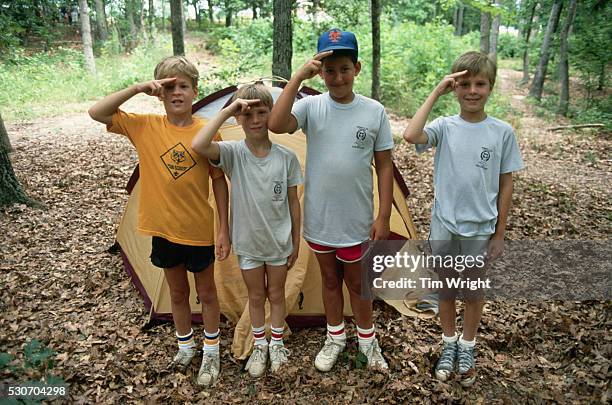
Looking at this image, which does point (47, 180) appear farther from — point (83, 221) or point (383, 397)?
point (383, 397)

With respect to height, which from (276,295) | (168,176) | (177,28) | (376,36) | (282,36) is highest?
(177,28)

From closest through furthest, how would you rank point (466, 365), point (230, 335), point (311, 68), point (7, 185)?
point (311, 68) → point (466, 365) → point (230, 335) → point (7, 185)

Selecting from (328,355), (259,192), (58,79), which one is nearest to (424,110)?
(259,192)

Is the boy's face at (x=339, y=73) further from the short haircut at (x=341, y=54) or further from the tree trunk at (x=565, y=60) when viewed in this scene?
the tree trunk at (x=565, y=60)

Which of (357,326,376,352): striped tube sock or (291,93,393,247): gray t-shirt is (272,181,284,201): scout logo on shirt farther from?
(357,326,376,352): striped tube sock

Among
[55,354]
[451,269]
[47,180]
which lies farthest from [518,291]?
[47,180]

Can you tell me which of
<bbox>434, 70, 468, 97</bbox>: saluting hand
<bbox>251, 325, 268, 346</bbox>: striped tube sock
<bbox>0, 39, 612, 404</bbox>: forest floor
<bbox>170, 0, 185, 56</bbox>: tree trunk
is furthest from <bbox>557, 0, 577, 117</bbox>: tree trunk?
<bbox>251, 325, 268, 346</bbox>: striped tube sock

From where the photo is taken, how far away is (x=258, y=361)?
118 inches

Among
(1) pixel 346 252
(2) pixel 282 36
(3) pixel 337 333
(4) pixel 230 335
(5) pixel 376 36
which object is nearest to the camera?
(1) pixel 346 252

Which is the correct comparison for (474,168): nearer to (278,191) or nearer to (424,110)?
(424,110)

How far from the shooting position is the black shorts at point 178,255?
274cm

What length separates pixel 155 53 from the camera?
60.0ft

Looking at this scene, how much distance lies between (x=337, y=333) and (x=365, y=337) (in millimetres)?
194

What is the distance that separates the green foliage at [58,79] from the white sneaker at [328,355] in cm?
1055
